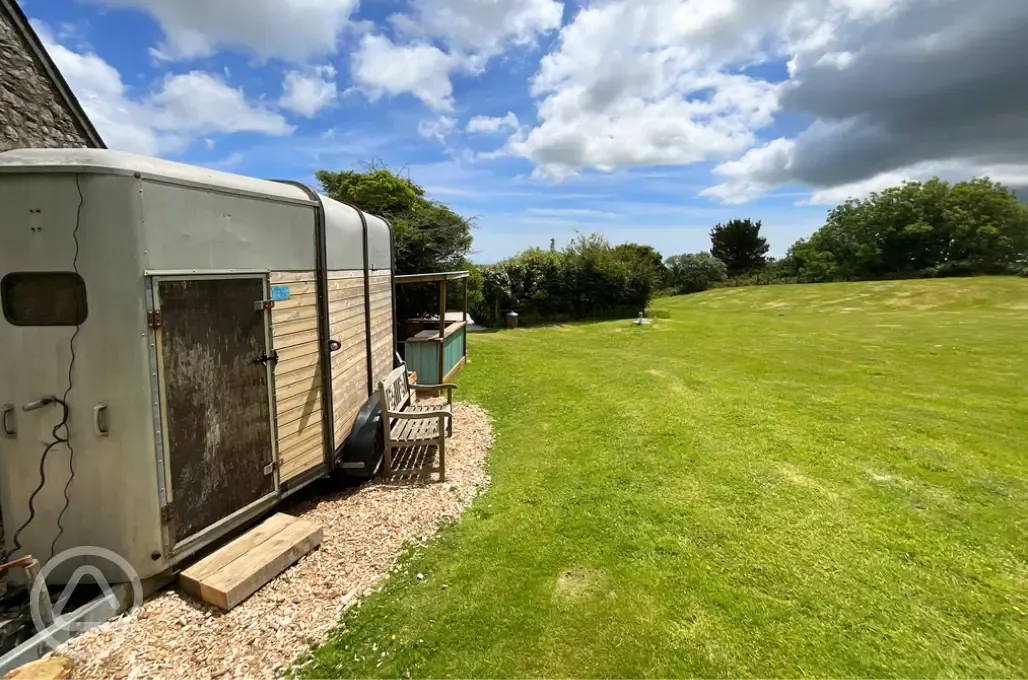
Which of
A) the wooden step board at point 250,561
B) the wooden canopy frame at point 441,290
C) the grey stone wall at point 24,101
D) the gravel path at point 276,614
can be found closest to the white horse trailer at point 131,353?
the wooden step board at point 250,561

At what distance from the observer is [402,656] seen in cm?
314

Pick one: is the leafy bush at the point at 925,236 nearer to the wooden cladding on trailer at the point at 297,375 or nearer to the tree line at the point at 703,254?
the tree line at the point at 703,254

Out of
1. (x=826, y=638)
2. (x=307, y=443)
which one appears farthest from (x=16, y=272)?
(x=826, y=638)

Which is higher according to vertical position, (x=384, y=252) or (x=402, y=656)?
(x=384, y=252)

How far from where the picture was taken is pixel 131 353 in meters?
3.18

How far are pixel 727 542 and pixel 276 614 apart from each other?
376 centimetres

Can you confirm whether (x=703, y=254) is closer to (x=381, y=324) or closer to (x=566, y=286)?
(x=566, y=286)

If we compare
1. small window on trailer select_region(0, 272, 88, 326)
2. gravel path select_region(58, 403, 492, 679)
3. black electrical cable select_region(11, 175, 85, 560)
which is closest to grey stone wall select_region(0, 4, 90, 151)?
small window on trailer select_region(0, 272, 88, 326)

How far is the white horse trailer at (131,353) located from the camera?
3.06 m

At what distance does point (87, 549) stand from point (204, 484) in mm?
746

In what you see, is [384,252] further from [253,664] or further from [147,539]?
[253,664]

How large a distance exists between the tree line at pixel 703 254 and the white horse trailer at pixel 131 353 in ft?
34.7

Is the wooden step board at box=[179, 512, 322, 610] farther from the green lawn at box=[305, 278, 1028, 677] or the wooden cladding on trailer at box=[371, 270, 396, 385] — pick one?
the wooden cladding on trailer at box=[371, 270, 396, 385]

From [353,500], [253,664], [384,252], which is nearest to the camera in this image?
[253,664]
